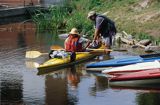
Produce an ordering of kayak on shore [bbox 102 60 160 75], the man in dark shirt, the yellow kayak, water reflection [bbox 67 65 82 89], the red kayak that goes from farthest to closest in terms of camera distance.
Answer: the man in dark shirt
the yellow kayak
kayak on shore [bbox 102 60 160 75]
water reflection [bbox 67 65 82 89]
the red kayak

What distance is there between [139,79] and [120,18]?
11.5m

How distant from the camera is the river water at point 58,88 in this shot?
491 inches

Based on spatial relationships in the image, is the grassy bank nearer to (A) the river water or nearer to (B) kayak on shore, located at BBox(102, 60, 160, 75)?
(A) the river water

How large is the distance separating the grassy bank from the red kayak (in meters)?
6.82

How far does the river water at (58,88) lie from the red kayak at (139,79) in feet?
1.08

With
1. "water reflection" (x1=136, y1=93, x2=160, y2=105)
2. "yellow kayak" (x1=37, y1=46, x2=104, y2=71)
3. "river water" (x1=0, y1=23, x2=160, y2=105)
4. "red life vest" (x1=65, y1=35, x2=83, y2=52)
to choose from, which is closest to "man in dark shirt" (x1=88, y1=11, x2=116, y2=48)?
"river water" (x1=0, y1=23, x2=160, y2=105)

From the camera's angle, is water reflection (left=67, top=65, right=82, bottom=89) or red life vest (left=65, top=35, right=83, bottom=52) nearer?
water reflection (left=67, top=65, right=82, bottom=89)

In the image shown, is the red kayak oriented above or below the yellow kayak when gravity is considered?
below

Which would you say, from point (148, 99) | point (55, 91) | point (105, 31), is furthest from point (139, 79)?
point (105, 31)

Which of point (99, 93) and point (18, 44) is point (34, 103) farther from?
point (18, 44)

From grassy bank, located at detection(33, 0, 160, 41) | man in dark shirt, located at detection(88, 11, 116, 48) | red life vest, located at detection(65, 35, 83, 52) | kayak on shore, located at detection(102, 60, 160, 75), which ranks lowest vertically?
kayak on shore, located at detection(102, 60, 160, 75)

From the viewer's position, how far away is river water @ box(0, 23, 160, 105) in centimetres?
1246

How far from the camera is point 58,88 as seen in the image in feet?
45.3

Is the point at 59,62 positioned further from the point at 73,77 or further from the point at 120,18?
the point at 120,18
